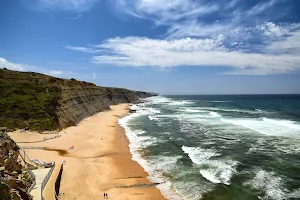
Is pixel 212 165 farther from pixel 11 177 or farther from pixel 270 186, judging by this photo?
pixel 11 177

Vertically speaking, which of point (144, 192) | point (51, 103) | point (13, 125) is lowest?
point (144, 192)

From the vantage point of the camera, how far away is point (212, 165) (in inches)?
1084

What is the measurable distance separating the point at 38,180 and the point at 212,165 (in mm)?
17483

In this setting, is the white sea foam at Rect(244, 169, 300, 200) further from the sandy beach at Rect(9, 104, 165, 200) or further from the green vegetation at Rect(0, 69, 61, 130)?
the green vegetation at Rect(0, 69, 61, 130)

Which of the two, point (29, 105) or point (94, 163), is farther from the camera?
point (29, 105)

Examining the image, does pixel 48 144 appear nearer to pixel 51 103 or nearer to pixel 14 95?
pixel 51 103

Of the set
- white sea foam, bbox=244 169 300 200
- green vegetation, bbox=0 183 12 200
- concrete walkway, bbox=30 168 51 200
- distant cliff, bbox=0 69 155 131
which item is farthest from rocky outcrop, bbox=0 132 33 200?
distant cliff, bbox=0 69 155 131

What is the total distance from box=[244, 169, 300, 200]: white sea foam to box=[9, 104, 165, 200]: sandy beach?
8.68 metres

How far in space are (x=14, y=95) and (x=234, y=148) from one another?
→ 4236cm

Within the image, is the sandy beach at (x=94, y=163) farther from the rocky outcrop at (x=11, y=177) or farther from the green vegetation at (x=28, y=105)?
the rocky outcrop at (x=11, y=177)

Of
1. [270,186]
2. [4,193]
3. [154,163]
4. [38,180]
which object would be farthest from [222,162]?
[4,193]

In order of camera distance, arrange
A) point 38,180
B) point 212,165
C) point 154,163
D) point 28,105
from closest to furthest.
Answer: point 38,180
point 212,165
point 154,163
point 28,105

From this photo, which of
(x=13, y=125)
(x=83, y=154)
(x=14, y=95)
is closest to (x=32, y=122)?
(x=13, y=125)

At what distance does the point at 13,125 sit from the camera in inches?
1645
